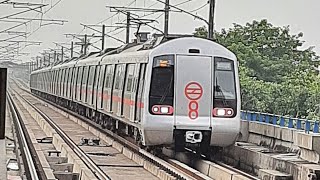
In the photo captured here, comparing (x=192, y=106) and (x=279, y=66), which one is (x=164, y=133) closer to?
(x=192, y=106)

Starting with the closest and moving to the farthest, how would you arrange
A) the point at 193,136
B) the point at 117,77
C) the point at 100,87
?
the point at 193,136 < the point at 117,77 < the point at 100,87

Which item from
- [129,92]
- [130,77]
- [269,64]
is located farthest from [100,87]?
[269,64]

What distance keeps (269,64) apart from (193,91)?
29.2m

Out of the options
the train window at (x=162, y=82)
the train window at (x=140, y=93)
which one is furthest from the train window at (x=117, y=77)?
the train window at (x=162, y=82)

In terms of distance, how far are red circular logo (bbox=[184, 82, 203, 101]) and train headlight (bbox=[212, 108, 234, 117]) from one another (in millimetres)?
455

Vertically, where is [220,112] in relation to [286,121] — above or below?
above

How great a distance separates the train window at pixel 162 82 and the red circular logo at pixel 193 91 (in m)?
0.31

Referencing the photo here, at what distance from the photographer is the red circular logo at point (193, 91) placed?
15.9m

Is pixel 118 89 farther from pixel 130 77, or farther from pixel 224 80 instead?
pixel 224 80

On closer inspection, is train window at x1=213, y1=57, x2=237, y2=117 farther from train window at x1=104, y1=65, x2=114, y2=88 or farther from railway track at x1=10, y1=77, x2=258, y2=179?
train window at x1=104, y1=65, x2=114, y2=88

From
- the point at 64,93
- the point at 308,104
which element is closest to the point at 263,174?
the point at 308,104

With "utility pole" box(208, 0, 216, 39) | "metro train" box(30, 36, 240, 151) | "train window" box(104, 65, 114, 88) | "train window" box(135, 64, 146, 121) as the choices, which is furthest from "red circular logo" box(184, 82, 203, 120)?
"train window" box(104, 65, 114, 88)

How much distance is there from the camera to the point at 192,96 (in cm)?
1588

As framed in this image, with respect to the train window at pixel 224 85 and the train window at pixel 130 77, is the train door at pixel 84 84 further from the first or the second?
the train window at pixel 224 85
